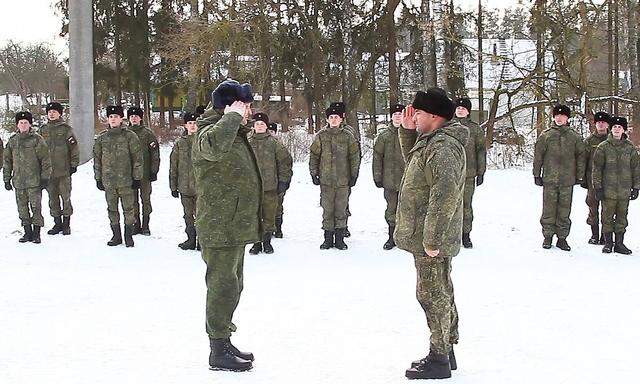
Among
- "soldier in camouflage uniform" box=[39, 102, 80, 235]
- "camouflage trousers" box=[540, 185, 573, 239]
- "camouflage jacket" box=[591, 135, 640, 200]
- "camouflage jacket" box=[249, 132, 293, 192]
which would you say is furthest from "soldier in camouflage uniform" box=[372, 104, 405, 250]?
"soldier in camouflage uniform" box=[39, 102, 80, 235]

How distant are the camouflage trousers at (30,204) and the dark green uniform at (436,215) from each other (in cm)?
719

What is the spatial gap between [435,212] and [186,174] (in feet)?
21.1

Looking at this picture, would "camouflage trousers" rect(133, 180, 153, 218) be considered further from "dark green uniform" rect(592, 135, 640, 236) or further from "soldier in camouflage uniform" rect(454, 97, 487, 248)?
"dark green uniform" rect(592, 135, 640, 236)

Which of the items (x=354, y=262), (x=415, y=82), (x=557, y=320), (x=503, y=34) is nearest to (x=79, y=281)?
(x=354, y=262)

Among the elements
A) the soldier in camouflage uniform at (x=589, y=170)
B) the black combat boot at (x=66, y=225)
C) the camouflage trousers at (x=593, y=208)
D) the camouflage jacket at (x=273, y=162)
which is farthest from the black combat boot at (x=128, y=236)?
the camouflage trousers at (x=593, y=208)

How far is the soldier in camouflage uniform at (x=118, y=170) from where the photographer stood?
10539 mm

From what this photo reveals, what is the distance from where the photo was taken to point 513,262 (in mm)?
9484

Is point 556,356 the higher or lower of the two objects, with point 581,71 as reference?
lower

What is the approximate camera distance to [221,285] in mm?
5117

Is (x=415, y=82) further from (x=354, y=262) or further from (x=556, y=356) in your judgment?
(x=556, y=356)

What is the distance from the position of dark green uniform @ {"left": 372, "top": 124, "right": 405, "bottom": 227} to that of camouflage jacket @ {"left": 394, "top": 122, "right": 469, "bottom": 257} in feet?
17.9

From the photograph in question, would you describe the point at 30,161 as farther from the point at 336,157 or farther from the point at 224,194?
the point at 224,194

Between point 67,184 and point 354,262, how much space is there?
4716mm

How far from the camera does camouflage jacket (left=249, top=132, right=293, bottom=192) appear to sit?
34.8 feet
